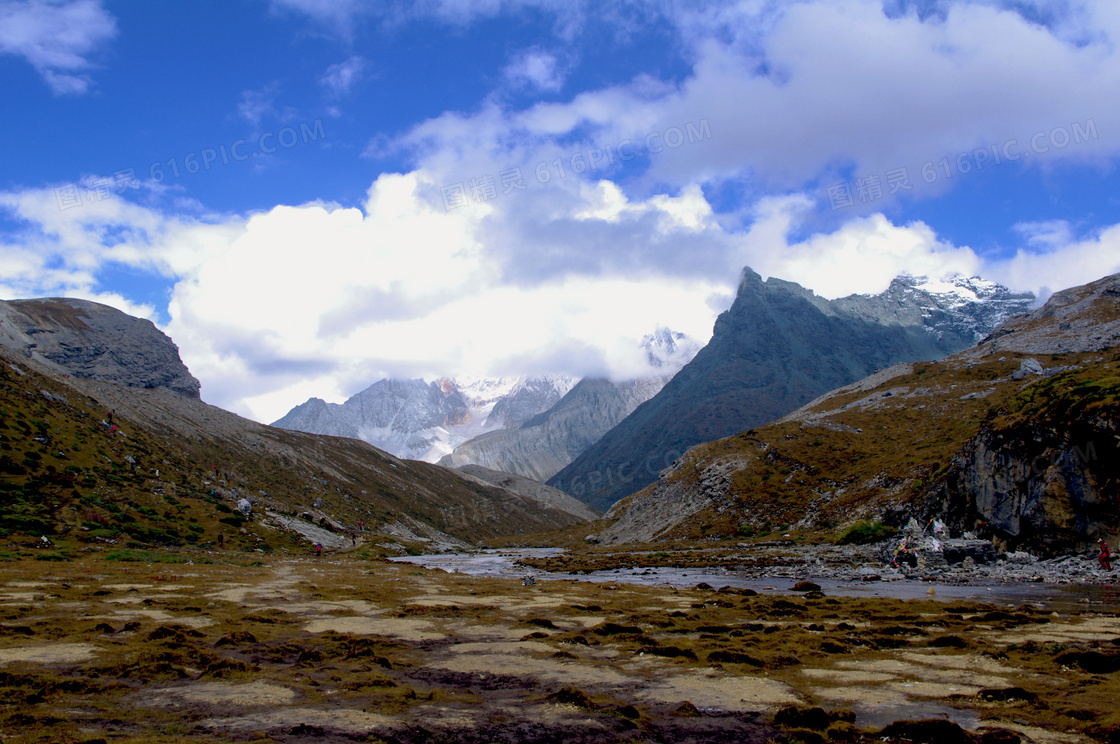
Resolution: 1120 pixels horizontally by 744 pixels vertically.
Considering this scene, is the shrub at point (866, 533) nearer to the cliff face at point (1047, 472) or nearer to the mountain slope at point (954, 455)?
the mountain slope at point (954, 455)

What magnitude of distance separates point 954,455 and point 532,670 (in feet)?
242

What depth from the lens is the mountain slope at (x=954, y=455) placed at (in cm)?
4909

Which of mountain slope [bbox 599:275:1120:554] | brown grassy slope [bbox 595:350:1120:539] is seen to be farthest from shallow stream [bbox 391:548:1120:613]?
brown grassy slope [bbox 595:350:1120:539]

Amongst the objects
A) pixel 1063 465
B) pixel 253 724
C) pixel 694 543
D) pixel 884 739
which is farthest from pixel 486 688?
pixel 694 543

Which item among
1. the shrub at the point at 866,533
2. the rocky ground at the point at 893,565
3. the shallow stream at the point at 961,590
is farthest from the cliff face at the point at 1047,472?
the shrub at the point at 866,533

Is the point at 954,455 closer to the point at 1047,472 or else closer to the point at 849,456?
the point at 1047,472

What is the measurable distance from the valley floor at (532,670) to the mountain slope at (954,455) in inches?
1003

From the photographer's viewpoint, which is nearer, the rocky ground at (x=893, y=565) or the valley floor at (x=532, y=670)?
the valley floor at (x=532, y=670)

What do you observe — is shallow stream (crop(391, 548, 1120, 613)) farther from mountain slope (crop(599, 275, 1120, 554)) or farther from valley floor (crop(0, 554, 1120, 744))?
mountain slope (crop(599, 275, 1120, 554))

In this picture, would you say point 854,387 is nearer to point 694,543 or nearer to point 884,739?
point 694,543

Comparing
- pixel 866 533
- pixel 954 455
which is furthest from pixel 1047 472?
pixel 866 533

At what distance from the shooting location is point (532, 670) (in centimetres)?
1908

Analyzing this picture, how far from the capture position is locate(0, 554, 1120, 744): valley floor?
513 inches

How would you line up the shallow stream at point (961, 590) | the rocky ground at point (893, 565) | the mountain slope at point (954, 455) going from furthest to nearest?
the mountain slope at point (954, 455) → the rocky ground at point (893, 565) → the shallow stream at point (961, 590)
